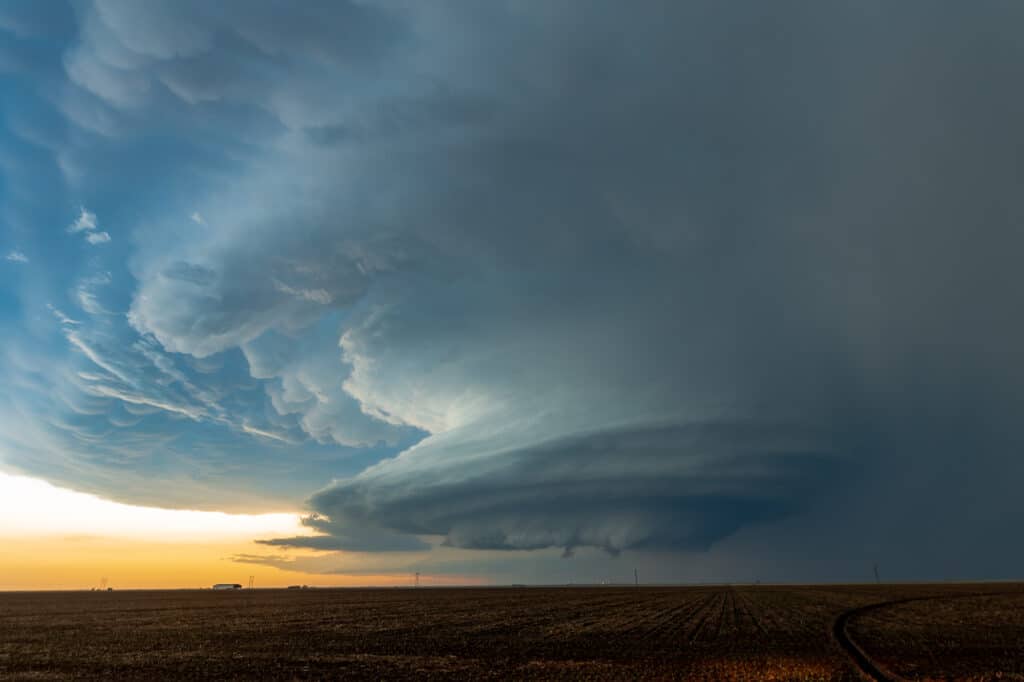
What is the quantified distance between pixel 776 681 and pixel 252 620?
191 ft

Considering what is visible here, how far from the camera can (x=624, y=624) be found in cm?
5447

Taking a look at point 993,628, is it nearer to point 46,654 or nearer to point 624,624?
point 624,624

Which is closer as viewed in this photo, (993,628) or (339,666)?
(339,666)

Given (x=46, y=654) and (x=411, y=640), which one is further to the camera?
(x=411, y=640)

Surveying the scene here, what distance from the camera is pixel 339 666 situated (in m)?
32.2

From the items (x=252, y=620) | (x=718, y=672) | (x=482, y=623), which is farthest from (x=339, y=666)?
(x=252, y=620)

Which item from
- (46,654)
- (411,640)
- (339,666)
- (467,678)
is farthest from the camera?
(411,640)

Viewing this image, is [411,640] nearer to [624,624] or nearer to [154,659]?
[154,659]

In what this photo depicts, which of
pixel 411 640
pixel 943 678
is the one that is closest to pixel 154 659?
pixel 411 640

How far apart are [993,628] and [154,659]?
58.6 m

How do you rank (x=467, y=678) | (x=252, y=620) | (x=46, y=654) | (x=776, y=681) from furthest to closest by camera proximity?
(x=252, y=620) < (x=46, y=654) < (x=467, y=678) < (x=776, y=681)

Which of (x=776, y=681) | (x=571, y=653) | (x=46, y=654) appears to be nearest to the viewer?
(x=776, y=681)

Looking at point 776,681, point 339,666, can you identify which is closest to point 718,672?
point 776,681

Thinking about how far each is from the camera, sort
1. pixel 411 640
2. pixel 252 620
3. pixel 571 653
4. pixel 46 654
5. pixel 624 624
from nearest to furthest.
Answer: pixel 571 653
pixel 46 654
pixel 411 640
pixel 624 624
pixel 252 620
